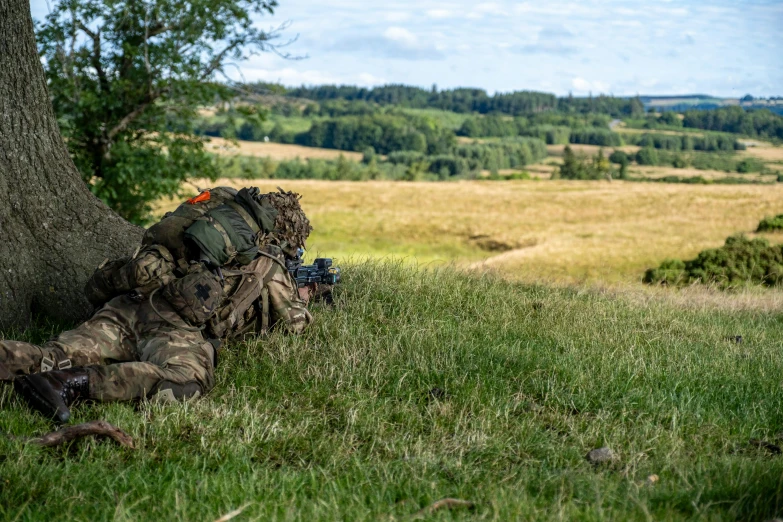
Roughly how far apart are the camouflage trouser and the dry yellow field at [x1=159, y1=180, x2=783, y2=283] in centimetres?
2843

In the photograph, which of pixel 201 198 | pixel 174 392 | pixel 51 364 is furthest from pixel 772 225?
pixel 51 364

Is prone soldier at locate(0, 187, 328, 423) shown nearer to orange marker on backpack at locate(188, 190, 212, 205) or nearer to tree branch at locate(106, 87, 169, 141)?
orange marker on backpack at locate(188, 190, 212, 205)

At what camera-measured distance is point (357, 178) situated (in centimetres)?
11038

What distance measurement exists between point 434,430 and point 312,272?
2293mm

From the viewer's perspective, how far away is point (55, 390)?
4.25 meters

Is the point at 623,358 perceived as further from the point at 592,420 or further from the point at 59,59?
the point at 59,59

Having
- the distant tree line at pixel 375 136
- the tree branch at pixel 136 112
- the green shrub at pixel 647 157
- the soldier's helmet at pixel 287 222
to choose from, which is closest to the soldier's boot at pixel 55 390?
the soldier's helmet at pixel 287 222

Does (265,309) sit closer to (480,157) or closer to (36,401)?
(36,401)

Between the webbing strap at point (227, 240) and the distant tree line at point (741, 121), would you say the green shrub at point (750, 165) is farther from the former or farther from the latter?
the webbing strap at point (227, 240)

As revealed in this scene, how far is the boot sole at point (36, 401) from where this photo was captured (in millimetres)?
4203

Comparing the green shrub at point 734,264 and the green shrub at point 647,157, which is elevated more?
the green shrub at point 647,157

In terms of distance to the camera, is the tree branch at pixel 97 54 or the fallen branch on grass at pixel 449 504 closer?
the fallen branch on grass at pixel 449 504

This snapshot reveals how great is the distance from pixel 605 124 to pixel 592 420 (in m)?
164

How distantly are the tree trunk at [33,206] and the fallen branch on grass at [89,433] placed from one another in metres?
2.60
